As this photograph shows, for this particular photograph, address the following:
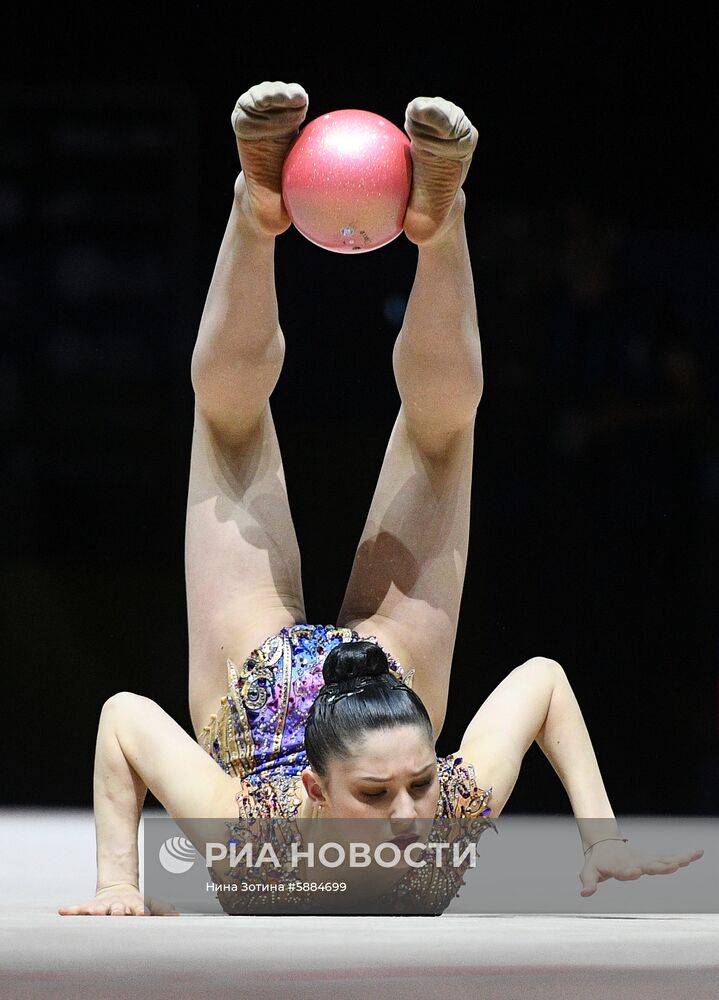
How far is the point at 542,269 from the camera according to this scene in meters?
2.71

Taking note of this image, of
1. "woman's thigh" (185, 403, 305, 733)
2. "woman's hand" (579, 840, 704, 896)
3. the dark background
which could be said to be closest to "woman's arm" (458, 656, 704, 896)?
"woman's hand" (579, 840, 704, 896)

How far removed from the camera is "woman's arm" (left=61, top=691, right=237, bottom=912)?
1571 millimetres

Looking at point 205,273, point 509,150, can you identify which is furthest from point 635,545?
point 205,273

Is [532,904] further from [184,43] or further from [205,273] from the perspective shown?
[184,43]

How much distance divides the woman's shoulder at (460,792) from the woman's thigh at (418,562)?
0.24m

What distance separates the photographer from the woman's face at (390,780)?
1410 millimetres

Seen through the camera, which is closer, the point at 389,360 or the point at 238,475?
the point at 238,475

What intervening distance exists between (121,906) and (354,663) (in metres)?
0.36

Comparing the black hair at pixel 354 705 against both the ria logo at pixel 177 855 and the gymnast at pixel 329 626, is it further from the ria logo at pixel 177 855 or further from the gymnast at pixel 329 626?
the ria logo at pixel 177 855

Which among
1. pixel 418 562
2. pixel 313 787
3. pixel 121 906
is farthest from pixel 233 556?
pixel 121 906

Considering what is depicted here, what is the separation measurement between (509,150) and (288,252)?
0.48 meters

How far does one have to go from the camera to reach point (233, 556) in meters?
1.89

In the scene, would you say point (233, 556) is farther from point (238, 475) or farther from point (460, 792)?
point (460, 792)

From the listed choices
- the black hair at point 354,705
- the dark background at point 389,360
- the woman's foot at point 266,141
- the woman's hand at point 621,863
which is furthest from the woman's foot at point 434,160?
the dark background at point 389,360
